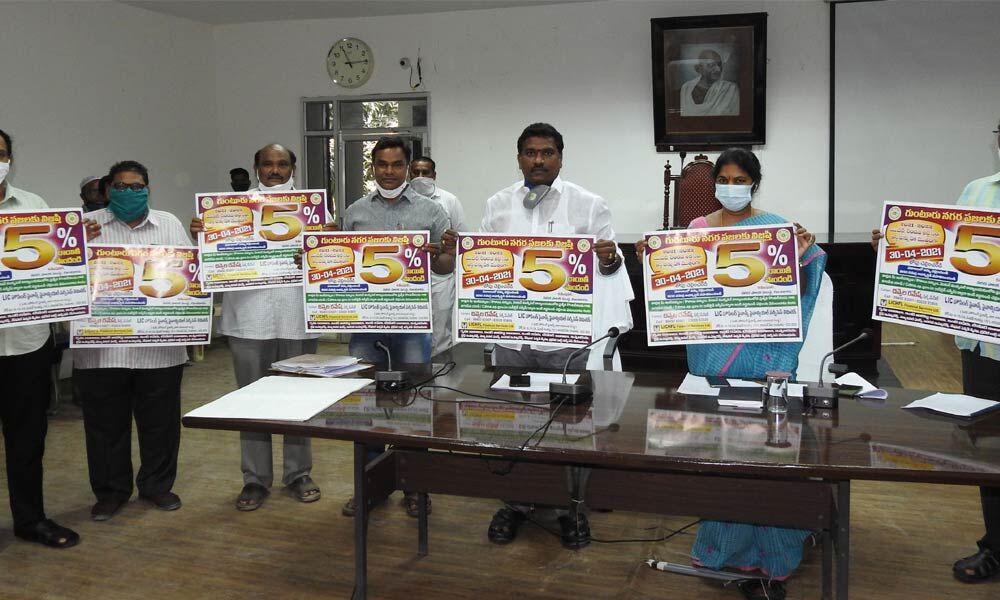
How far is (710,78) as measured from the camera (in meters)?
7.20

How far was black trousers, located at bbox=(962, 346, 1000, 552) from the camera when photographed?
2785 mm

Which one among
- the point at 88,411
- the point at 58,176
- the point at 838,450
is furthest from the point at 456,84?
the point at 838,450

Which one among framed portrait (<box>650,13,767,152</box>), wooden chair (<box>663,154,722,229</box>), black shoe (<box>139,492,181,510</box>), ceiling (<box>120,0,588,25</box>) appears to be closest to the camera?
black shoe (<box>139,492,181,510</box>)

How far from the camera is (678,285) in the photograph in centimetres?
253

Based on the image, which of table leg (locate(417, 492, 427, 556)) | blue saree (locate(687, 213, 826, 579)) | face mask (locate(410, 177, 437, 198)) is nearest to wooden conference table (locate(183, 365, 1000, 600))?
blue saree (locate(687, 213, 826, 579))

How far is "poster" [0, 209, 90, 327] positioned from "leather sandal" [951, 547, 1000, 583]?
3199mm

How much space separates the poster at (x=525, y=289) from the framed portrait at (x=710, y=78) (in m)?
5.04

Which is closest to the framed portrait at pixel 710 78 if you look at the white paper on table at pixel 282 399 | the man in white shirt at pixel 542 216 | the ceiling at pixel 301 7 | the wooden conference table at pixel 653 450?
the ceiling at pixel 301 7

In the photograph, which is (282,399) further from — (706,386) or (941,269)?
(941,269)

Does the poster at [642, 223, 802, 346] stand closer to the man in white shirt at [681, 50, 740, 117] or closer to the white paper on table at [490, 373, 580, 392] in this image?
the white paper on table at [490, 373, 580, 392]

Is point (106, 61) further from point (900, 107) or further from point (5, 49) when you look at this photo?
point (900, 107)

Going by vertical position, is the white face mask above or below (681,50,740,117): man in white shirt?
below

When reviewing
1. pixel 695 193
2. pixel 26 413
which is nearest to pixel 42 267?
pixel 26 413

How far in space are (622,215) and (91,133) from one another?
4.72m
